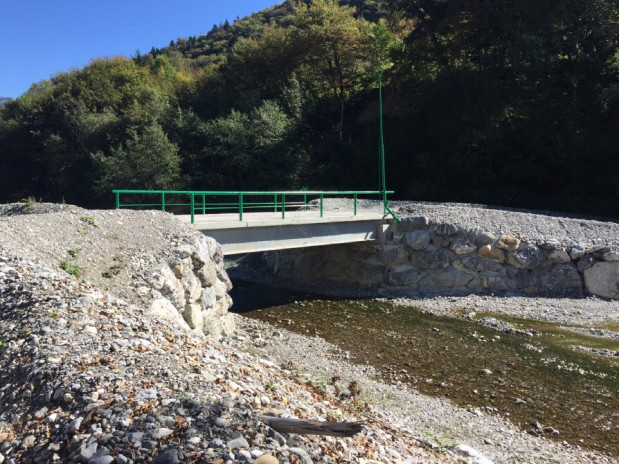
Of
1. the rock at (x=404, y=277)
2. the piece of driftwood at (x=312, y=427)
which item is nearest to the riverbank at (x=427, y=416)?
the piece of driftwood at (x=312, y=427)

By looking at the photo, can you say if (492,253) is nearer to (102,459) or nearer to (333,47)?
(102,459)

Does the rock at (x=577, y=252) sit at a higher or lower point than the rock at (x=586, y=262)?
higher

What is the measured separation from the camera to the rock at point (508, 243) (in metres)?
18.6

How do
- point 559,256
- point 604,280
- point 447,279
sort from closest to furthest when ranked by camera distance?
point 604,280, point 559,256, point 447,279

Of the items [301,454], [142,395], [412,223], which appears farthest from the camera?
[412,223]

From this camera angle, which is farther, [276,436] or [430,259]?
[430,259]

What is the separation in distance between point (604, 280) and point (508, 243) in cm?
378

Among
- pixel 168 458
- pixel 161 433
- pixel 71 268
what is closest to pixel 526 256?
pixel 71 268

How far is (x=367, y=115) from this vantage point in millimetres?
37125

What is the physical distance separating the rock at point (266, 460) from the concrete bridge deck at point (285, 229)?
1051cm

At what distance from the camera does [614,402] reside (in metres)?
9.89

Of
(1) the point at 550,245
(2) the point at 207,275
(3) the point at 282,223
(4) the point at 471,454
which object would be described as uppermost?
(3) the point at 282,223

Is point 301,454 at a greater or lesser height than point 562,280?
greater

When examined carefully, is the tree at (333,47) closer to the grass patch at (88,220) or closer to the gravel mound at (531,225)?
the gravel mound at (531,225)
